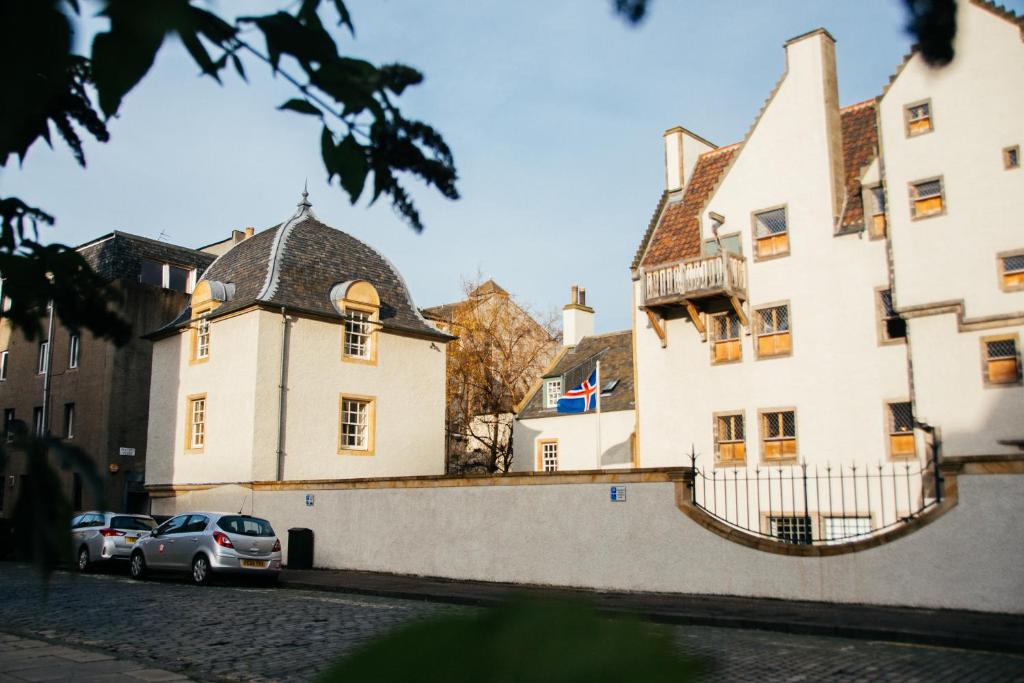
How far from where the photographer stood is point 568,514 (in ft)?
64.2

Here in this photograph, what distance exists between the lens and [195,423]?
→ 3262 centimetres

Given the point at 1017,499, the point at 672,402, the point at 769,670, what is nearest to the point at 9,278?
the point at 769,670

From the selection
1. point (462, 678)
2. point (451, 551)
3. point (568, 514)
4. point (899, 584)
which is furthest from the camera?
point (451, 551)

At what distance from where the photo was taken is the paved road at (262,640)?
9938 mm

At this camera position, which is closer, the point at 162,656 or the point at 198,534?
the point at 162,656

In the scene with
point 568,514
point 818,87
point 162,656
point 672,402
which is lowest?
point 162,656

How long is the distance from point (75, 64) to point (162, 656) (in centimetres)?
1119

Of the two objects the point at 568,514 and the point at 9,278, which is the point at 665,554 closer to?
the point at 568,514

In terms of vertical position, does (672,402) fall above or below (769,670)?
above

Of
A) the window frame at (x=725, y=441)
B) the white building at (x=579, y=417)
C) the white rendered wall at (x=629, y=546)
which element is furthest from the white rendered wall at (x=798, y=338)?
the white rendered wall at (x=629, y=546)

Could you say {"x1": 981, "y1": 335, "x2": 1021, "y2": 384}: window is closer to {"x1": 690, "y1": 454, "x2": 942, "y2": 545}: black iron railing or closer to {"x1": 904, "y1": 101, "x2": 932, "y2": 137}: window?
{"x1": 690, "y1": 454, "x2": 942, "y2": 545}: black iron railing

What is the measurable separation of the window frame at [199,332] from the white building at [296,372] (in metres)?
0.05

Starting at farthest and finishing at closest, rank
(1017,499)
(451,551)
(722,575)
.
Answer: (451,551)
(722,575)
(1017,499)

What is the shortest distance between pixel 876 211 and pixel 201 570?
21.1 metres
